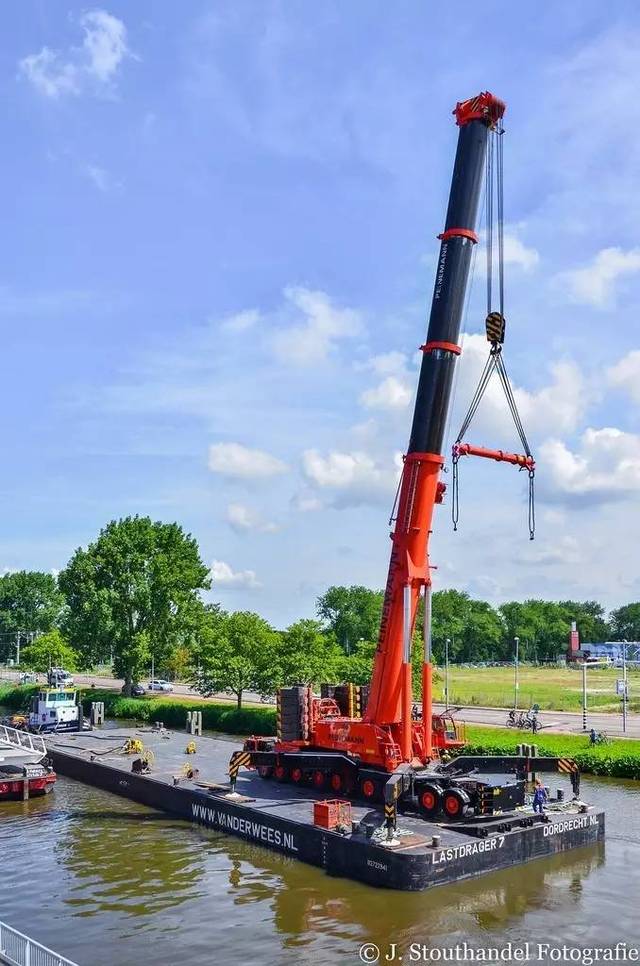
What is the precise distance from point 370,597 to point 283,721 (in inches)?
4546

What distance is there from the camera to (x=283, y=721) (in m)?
27.6

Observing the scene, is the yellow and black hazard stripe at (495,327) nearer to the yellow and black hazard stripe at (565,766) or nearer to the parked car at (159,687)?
the yellow and black hazard stripe at (565,766)

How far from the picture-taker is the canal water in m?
16.7

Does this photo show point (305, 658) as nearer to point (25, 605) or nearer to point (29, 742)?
point (29, 742)

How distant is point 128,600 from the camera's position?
214ft

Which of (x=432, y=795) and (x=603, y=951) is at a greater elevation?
(x=432, y=795)

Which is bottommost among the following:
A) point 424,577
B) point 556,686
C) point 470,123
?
point 556,686

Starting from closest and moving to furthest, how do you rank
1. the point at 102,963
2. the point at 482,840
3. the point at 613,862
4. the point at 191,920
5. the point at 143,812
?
the point at 102,963 < the point at 191,920 < the point at 482,840 < the point at 613,862 < the point at 143,812

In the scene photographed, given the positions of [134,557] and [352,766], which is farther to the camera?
[134,557]

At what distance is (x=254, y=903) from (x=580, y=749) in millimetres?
23237

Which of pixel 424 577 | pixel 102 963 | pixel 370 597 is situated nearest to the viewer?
pixel 102 963

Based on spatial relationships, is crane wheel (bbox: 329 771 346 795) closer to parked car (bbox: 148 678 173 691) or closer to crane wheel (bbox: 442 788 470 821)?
crane wheel (bbox: 442 788 470 821)

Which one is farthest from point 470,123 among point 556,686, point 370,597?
point 370,597

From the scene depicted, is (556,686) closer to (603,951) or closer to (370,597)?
(370,597)
